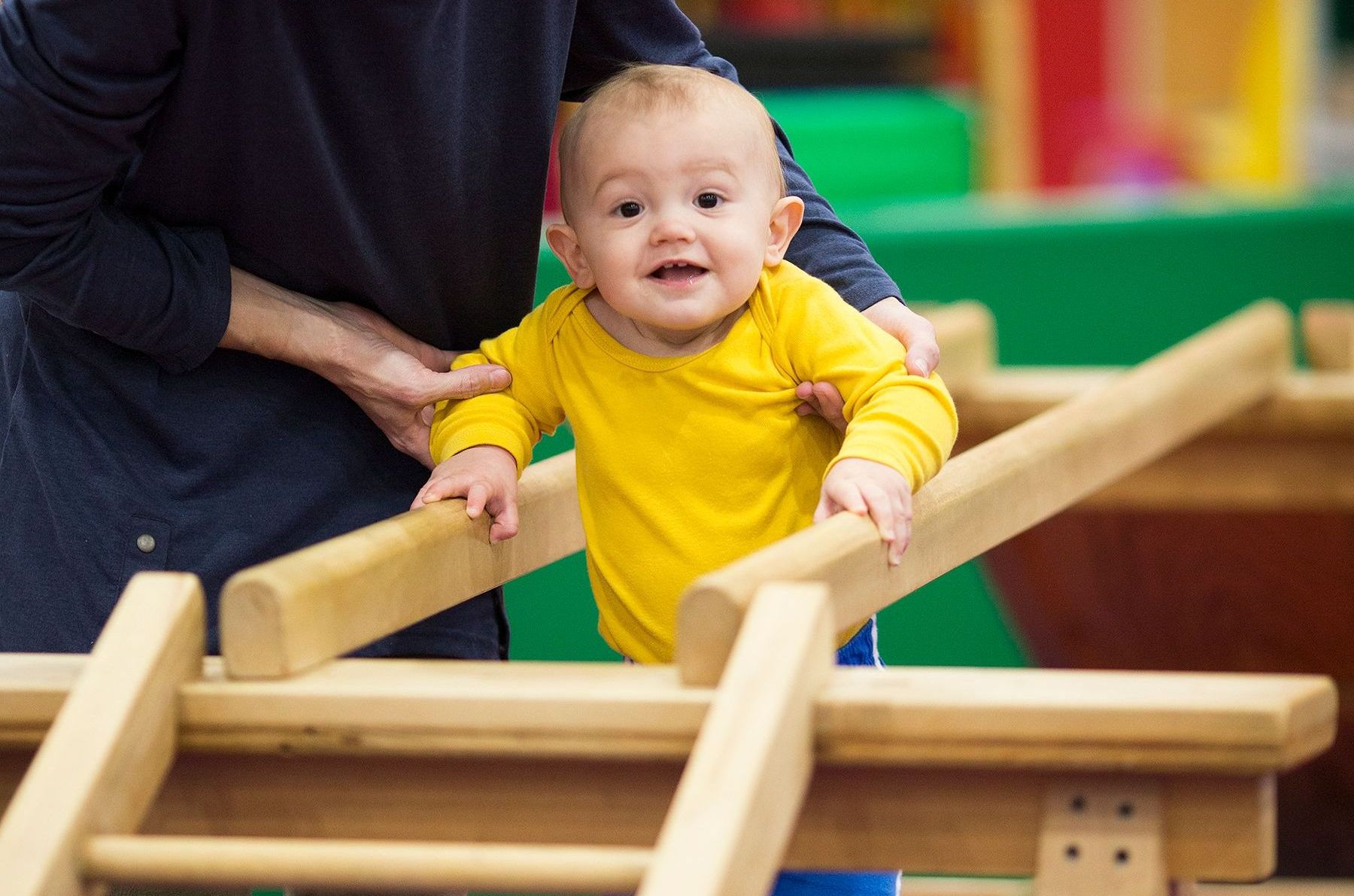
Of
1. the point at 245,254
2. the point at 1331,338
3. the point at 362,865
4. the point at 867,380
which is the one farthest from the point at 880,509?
the point at 1331,338

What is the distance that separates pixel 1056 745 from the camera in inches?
30.4

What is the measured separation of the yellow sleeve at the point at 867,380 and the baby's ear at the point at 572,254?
123 mm

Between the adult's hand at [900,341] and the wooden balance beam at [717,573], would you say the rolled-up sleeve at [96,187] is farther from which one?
the adult's hand at [900,341]

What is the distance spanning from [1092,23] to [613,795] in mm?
4652

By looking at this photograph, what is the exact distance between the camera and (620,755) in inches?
31.7

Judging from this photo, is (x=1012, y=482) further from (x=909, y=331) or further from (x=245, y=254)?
(x=245, y=254)

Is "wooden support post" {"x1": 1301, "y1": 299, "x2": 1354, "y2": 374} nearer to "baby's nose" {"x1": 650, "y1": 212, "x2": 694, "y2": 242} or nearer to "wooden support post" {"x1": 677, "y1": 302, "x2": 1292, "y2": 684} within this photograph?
"wooden support post" {"x1": 677, "y1": 302, "x2": 1292, "y2": 684}

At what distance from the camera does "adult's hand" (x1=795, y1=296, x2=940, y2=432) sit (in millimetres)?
1028

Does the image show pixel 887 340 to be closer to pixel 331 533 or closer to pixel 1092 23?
pixel 331 533

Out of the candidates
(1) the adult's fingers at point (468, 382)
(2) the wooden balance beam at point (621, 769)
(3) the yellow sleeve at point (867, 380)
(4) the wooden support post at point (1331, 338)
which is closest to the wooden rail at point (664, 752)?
(2) the wooden balance beam at point (621, 769)

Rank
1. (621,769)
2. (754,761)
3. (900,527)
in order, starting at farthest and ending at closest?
(900,527), (621,769), (754,761)

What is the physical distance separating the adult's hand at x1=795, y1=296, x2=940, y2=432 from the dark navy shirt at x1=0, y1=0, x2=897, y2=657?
0.06 ft

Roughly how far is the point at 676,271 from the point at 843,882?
1.27ft

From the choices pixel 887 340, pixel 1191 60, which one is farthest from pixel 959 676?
pixel 1191 60
